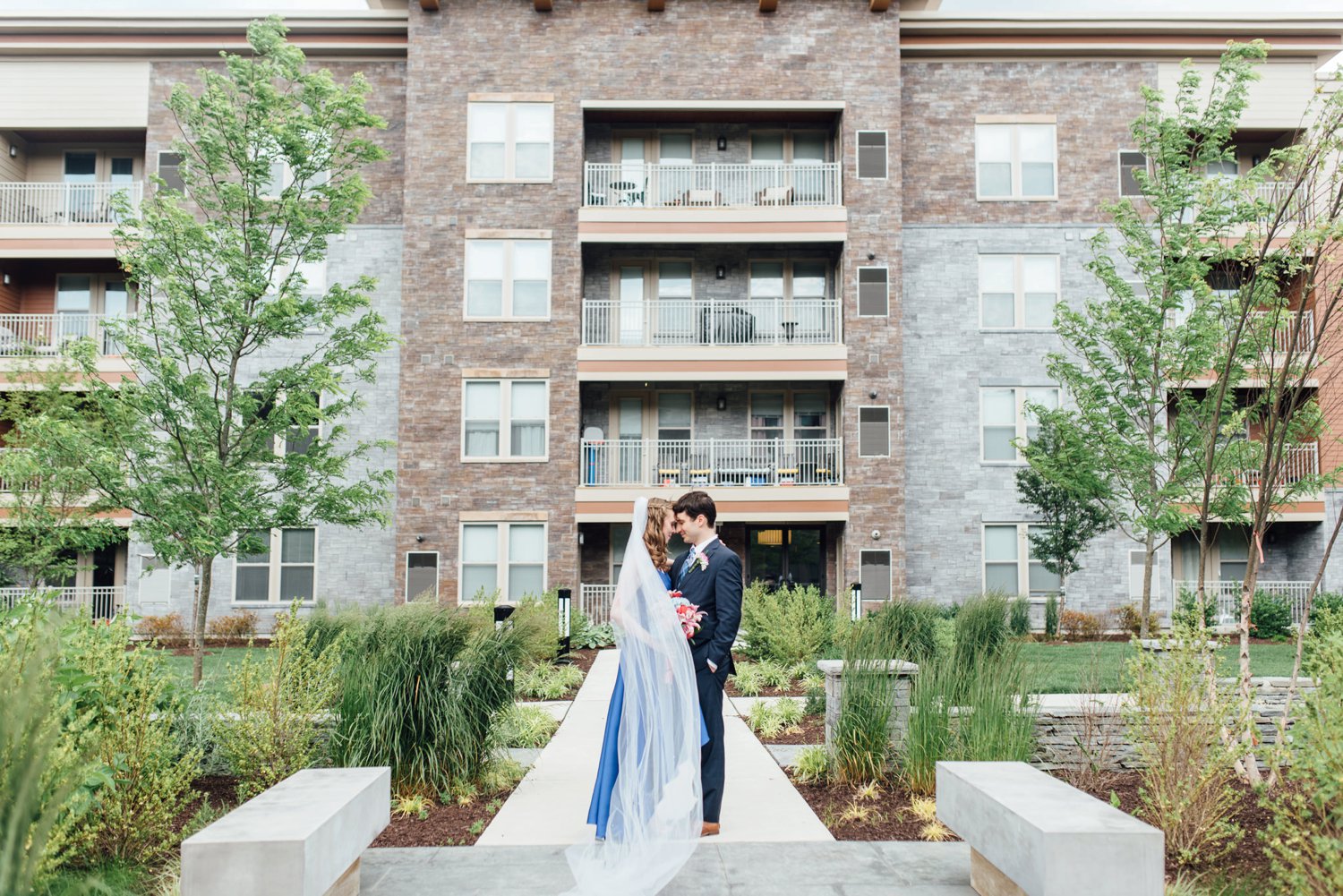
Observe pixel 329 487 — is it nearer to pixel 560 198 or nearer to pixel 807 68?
pixel 560 198

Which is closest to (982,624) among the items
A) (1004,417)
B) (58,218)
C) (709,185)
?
(1004,417)

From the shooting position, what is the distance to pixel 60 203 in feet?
78.2

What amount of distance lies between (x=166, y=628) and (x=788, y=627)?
567 inches

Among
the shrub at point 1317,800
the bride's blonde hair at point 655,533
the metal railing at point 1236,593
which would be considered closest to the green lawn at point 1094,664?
the shrub at point 1317,800

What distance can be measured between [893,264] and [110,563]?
764 inches

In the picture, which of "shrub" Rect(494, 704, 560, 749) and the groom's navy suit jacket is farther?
"shrub" Rect(494, 704, 560, 749)

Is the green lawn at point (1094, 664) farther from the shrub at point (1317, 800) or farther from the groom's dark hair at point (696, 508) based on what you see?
the groom's dark hair at point (696, 508)

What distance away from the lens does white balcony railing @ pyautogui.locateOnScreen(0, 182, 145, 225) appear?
23.1m

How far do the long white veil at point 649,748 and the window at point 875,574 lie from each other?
15567 millimetres

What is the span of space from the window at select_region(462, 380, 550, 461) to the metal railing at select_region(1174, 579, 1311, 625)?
574 inches

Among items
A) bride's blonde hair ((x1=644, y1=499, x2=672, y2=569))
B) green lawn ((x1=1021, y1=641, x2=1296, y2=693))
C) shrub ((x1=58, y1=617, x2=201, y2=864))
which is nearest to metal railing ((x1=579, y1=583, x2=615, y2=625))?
green lawn ((x1=1021, y1=641, x2=1296, y2=693))

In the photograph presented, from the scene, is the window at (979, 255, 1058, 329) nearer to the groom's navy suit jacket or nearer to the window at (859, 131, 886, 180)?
the window at (859, 131, 886, 180)

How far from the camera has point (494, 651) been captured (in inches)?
294

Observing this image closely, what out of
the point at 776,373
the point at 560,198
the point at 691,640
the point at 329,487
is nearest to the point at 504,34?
the point at 560,198
